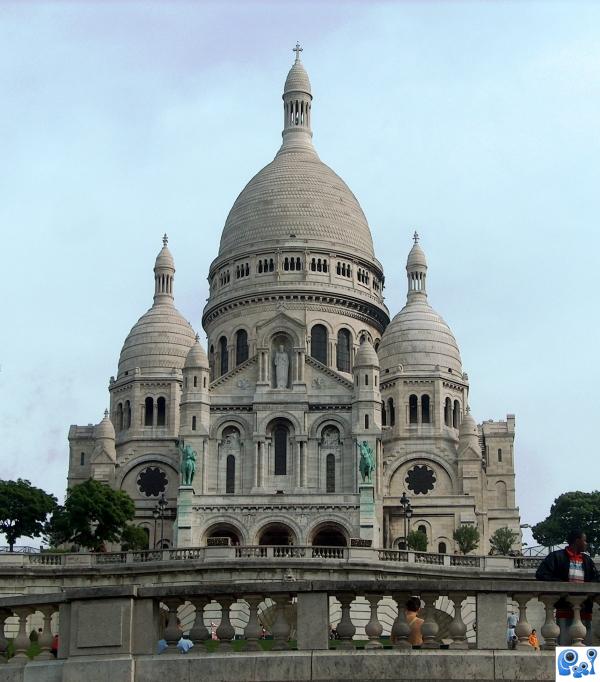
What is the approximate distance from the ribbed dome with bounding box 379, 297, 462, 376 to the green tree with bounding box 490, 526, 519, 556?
12.8m

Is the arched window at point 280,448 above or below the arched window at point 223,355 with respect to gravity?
below

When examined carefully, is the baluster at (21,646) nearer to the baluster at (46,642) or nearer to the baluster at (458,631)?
the baluster at (46,642)

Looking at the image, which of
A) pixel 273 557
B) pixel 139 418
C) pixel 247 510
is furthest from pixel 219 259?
pixel 273 557


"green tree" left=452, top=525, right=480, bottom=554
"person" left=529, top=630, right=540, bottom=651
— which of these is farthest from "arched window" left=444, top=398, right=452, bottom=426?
"person" left=529, top=630, right=540, bottom=651

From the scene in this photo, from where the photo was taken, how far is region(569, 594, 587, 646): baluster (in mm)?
15492

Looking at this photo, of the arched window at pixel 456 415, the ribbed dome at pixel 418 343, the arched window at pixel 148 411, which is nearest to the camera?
the arched window at pixel 456 415

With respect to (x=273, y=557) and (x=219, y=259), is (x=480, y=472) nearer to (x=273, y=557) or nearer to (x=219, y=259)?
(x=219, y=259)

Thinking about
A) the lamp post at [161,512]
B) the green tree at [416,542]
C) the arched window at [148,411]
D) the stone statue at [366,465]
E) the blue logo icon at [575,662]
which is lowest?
the blue logo icon at [575,662]

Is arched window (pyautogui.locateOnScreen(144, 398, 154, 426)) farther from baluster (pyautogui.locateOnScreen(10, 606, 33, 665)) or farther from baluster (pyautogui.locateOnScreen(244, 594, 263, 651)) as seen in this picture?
baluster (pyautogui.locateOnScreen(244, 594, 263, 651))

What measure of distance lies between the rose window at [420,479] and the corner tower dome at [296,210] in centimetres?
1751

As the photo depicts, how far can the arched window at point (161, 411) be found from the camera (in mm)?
101250

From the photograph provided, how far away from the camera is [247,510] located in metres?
82.5

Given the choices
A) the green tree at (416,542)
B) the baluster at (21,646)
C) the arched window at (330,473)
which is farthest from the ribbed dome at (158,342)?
the baluster at (21,646)

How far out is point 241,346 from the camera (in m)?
101
